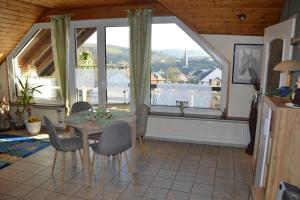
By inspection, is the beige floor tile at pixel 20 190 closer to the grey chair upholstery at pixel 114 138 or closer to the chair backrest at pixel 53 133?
the chair backrest at pixel 53 133

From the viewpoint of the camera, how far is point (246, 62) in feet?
13.7

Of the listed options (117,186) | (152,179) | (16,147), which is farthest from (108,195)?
(16,147)

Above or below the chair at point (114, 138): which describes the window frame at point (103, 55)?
above

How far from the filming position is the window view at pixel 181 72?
4.46 meters

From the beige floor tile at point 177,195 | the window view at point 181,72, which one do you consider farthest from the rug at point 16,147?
the beige floor tile at point 177,195

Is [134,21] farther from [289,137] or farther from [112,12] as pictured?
[289,137]

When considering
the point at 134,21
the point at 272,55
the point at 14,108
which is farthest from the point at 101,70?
the point at 272,55

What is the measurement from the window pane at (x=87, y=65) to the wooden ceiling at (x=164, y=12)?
1.22ft

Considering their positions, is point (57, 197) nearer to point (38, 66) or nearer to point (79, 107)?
point (79, 107)

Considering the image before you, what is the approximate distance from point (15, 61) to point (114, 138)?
167 inches

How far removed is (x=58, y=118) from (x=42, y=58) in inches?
57.4

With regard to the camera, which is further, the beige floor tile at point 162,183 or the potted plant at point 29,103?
the potted plant at point 29,103

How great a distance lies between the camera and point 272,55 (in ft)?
11.0

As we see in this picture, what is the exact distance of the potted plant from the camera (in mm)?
4910
